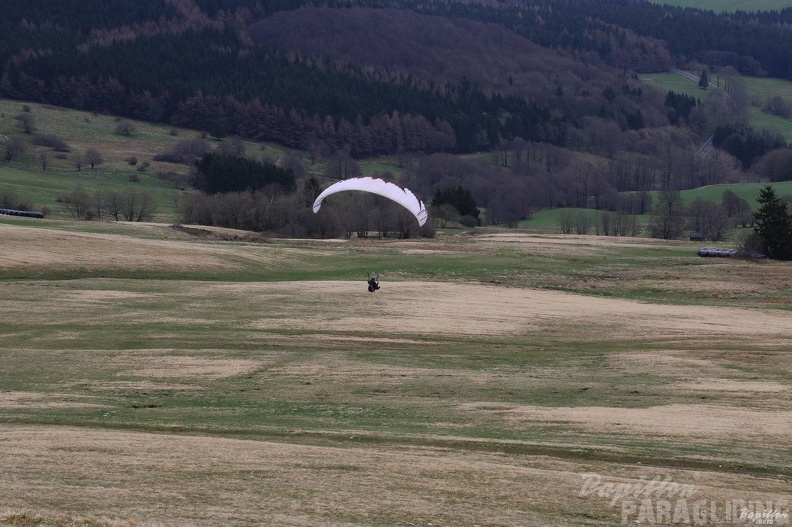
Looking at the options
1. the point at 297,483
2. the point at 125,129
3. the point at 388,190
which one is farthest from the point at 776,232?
the point at 125,129

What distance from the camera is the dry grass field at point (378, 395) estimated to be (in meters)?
16.0

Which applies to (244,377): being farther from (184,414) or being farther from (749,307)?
(749,307)

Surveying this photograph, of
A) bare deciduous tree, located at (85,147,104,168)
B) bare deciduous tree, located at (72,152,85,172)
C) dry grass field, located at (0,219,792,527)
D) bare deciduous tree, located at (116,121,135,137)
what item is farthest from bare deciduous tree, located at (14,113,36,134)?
dry grass field, located at (0,219,792,527)

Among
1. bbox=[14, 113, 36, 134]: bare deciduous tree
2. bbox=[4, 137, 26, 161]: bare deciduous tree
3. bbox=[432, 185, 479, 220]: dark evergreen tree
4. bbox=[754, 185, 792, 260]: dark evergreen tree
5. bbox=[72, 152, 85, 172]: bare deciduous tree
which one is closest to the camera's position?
bbox=[754, 185, 792, 260]: dark evergreen tree

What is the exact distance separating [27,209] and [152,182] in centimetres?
4857

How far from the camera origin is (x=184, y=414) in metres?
23.8

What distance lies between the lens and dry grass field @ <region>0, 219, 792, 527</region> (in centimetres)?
1602

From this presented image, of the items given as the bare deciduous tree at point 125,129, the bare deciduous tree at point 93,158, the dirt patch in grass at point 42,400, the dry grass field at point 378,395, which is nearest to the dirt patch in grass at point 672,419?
the dry grass field at point 378,395

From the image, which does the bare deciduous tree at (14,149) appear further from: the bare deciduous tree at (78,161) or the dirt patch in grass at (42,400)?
the dirt patch in grass at (42,400)

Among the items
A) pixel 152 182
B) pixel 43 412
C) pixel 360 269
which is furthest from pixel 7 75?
pixel 43 412

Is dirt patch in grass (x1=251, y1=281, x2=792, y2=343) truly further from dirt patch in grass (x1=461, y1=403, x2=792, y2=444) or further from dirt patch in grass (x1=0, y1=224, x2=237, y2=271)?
dirt patch in grass (x1=461, y1=403, x2=792, y2=444)

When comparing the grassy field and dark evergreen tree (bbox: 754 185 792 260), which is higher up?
the grassy field

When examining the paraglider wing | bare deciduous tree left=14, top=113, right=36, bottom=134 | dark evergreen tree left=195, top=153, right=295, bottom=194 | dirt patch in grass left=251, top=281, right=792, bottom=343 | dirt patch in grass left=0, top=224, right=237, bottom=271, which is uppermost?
bare deciduous tree left=14, top=113, right=36, bottom=134

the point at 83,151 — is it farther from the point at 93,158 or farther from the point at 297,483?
the point at 297,483
